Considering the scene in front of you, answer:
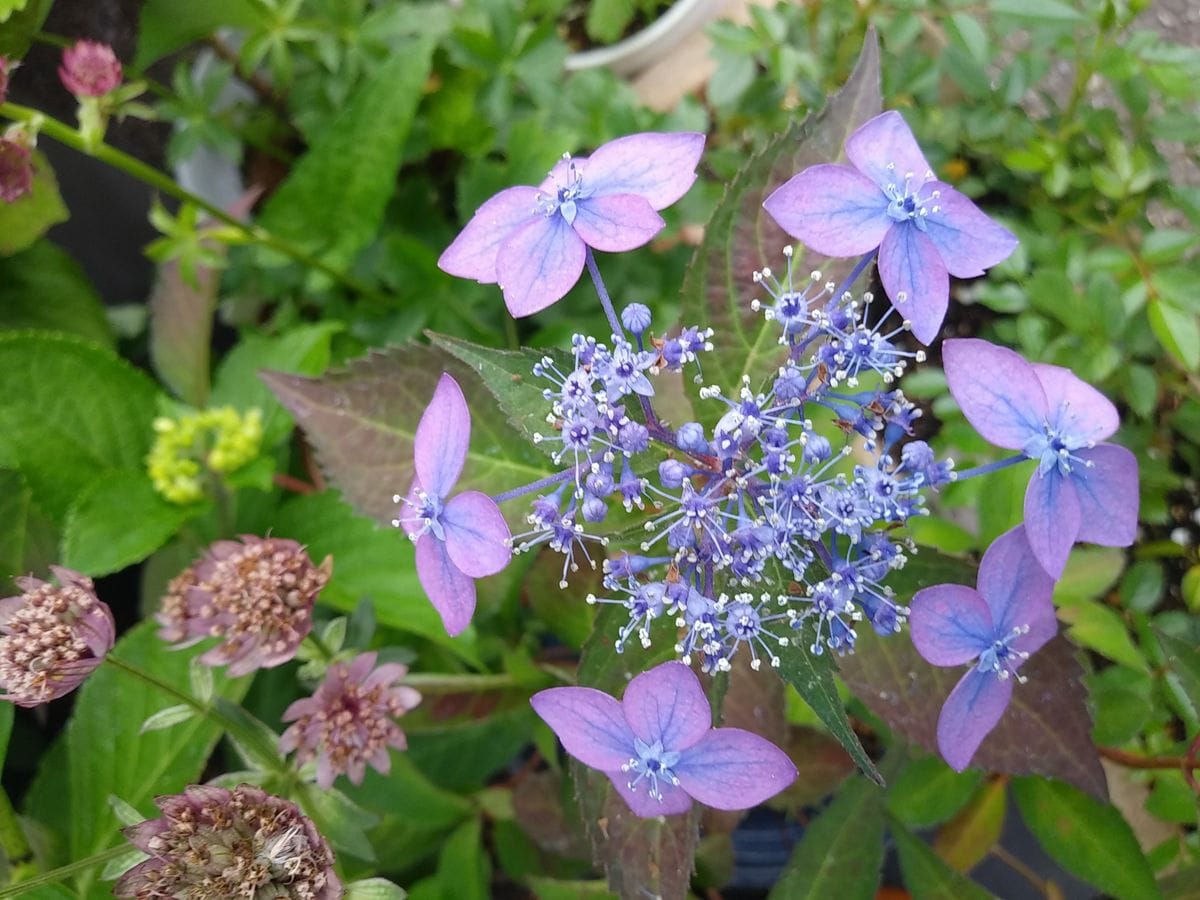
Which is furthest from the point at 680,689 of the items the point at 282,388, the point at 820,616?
the point at 282,388

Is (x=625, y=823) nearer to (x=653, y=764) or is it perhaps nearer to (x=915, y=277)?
(x=653, y=764)

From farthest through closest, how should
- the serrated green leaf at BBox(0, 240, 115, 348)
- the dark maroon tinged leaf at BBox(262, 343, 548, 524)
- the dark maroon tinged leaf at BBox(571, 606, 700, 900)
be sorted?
the serrated green leaf at BBox(0, 240, 115, 348) < the dark maroon tinged leaf at BBox(262, 343, 548, 524) < the dark maroon tinged leaf at BBox(571, 606, 700, 900)

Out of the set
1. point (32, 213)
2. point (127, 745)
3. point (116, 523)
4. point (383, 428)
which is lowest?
point (127, 745)

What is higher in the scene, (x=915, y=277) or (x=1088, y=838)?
(x=915, y=277)

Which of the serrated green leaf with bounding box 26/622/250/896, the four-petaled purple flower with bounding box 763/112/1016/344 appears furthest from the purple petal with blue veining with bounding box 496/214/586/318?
the serrated green leaf with bounding box 26/622/250/896

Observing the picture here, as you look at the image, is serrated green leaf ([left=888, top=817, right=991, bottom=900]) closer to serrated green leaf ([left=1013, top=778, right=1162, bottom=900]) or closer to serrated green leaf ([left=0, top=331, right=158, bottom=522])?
serrated green leaf ([left=1013, top=778, right=1162, bottom=900])

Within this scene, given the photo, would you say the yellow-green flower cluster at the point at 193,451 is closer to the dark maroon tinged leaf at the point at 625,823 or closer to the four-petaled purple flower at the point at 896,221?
the dark maroon tinged leaf at the point at 625,823

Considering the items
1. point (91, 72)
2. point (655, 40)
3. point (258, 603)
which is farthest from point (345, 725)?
point (655, 40)

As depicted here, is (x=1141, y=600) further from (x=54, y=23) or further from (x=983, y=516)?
(x=54, y=23)
